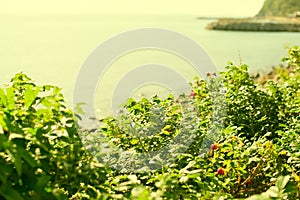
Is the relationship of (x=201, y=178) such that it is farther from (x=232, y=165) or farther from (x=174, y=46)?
(x=174, y=46)

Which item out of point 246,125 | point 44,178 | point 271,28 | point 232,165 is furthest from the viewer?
point 271,28

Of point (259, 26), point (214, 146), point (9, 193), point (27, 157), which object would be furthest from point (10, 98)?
point (259, 26)

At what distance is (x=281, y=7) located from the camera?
8350cm

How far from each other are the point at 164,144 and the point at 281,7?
8477 cm

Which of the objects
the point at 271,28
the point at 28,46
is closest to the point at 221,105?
the point at 28,46

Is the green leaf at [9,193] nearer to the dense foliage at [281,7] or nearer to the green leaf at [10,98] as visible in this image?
the green leaf at [10,98]

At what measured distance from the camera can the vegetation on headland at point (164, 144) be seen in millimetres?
2264

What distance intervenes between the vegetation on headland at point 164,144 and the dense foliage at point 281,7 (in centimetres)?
7584

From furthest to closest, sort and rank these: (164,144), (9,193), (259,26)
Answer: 1. (259,26)
2. (164,144)
3. (9,193)

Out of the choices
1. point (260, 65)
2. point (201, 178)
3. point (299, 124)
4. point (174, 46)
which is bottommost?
point (201, 178)

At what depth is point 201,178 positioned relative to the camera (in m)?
2.83

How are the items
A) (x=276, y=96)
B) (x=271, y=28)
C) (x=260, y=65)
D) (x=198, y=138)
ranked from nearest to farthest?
(x=198, y=138)
(x=276, y=96)
(x=260, y=65)
(x=271, y=28)

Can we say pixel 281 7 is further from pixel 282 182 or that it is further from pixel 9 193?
pixel 9 193

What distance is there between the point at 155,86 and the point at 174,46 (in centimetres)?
721
